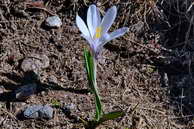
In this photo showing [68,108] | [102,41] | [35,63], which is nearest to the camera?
[102,41]

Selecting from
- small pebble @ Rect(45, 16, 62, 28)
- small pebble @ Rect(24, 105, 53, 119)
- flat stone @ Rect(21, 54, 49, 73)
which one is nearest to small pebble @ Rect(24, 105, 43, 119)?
small pebble @ Rect(24, 105, 53, 119)

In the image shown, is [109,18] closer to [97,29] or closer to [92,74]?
[97,29]

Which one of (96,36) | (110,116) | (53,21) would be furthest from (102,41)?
(53,21)

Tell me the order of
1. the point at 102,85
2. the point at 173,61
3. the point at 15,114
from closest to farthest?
the point at 15,114
the point at 102,85
the point at 173,61

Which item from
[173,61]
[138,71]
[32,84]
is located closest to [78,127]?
[32,84]

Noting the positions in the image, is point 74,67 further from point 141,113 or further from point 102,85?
point 141,113

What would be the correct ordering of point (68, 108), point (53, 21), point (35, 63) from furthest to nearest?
point (53, 21)
point (35, 63)
point (68, 108)
